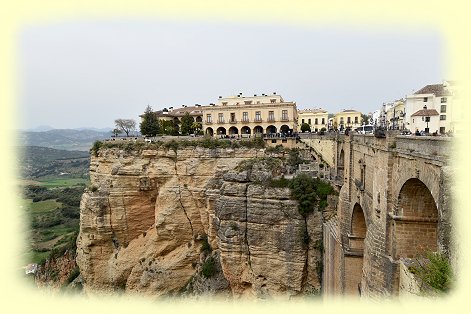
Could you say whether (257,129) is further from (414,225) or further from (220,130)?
(414,225)

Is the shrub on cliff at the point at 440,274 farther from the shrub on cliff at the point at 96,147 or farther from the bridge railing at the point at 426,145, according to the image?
the shrub on cliff at the point at 96,147

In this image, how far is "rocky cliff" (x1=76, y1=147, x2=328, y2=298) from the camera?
837 inches

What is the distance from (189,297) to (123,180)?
382 inches

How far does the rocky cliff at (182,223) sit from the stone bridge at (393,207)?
17.0 feet

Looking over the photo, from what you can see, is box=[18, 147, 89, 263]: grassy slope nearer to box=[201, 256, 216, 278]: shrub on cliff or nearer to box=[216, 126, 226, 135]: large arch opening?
box=[201, 256, 216, 278]: shrub on cliff

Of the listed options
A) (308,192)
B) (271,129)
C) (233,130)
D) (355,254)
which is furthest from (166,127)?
(355,254)

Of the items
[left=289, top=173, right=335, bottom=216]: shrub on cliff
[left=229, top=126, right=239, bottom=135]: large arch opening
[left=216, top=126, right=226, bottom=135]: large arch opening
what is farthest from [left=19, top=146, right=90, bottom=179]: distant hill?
[left=289, top=173, right=335, bottom=216]: shrub on cliff

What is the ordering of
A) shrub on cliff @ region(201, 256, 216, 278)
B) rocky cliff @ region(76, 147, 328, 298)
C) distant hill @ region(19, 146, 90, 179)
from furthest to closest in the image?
1. distant hill @ region(19, 146, 90, 179)
2. shrub on cliff @ region(201, 256, 216, 278)
3. rocky cliff @ region(76, 147, 328, 298)

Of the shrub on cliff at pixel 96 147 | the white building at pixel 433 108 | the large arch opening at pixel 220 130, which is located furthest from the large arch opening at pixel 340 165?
the shrub on cliff at pixel 96 147

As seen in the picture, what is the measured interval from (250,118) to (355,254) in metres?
22.0

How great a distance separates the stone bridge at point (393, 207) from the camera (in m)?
8.20

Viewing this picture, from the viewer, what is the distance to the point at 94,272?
27.4 m
